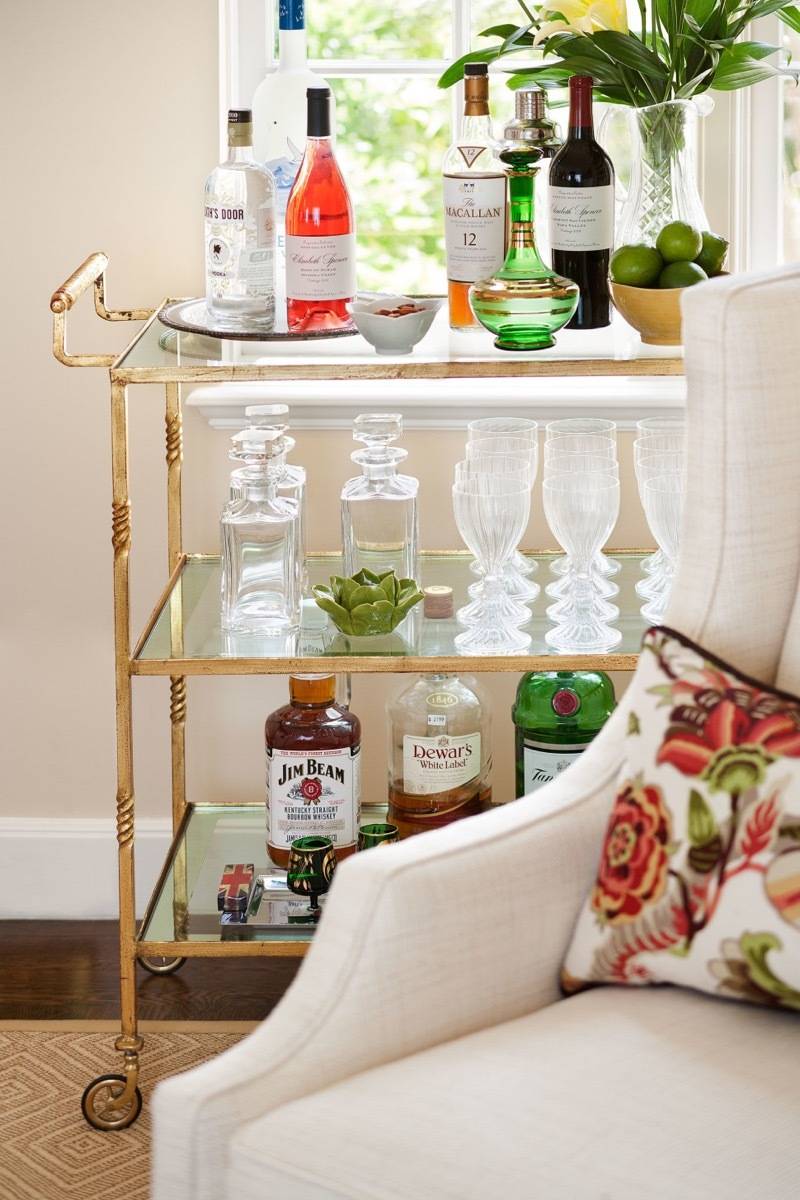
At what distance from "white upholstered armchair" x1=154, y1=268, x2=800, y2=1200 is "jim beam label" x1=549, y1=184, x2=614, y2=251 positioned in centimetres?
42

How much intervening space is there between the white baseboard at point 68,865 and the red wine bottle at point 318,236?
3.22 feet

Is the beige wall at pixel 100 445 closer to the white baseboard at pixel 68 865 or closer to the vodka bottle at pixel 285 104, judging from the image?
the white baseboard at pixel 68 865

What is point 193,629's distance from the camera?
200 cm

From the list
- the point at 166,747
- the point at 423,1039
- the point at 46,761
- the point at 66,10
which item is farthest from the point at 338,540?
the point at 423,1039

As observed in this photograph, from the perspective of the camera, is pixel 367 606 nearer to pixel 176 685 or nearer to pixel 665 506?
pixel 665 506

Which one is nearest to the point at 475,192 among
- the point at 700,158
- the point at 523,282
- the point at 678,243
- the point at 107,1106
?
the point at 523,282

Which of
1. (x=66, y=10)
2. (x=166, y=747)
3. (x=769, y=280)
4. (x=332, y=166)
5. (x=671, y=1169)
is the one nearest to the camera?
(x=671, y=1169)

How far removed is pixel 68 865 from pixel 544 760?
2.77 feet

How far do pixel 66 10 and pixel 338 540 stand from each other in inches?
33.3

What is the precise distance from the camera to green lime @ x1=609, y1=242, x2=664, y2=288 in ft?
5.88

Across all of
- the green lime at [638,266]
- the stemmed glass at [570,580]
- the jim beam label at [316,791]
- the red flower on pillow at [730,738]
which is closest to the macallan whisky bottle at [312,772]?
the jim beam label at [316,791]

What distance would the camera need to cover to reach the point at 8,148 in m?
2.27

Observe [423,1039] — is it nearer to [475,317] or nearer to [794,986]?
[794,986]

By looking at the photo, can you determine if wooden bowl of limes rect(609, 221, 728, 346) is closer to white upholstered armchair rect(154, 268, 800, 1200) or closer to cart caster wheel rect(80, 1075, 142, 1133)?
white upholstered armchair rect(154, 268, 800, 1200)
